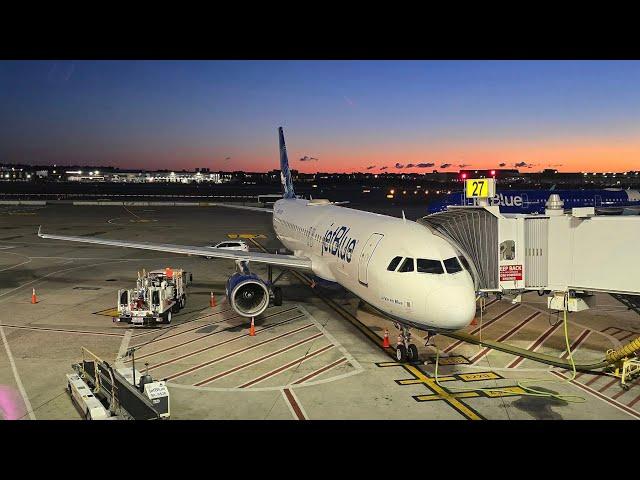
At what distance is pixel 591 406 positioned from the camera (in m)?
13.8

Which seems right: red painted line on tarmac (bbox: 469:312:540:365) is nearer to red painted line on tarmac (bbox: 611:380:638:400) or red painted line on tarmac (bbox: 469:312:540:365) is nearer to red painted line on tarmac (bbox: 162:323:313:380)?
red painted line on tarmac (bbox: 611:380:638:400)

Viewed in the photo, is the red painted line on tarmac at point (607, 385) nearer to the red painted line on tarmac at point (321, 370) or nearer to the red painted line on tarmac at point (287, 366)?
the red painted line on tarmac at point (321, 370)

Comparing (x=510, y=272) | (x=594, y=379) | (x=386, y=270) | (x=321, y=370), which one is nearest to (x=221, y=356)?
(x=321, y=370)

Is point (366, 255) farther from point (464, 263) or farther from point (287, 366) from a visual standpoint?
point (287, 366)

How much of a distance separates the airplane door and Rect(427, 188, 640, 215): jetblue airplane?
107 ft

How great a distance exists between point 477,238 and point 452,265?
116 inches

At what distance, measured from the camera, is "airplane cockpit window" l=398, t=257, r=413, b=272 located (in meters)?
15.4

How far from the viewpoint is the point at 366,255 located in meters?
17.6

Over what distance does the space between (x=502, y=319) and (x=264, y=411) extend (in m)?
13.6

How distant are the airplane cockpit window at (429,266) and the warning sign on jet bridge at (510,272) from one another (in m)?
3.27

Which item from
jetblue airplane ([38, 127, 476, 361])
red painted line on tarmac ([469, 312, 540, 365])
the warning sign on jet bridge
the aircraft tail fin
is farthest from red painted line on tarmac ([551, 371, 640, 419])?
the aircraft tail fin

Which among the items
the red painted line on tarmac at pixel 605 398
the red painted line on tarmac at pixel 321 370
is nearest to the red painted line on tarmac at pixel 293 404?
the red painted line on tarmac at pixel 321 370

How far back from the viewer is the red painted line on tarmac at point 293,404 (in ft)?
43.2
